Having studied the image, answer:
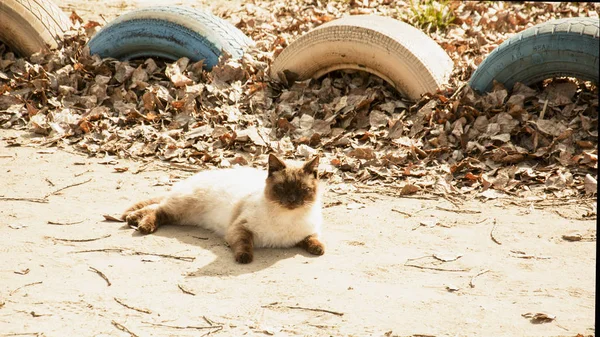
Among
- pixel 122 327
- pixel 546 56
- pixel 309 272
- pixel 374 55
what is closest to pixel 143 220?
pixel 309 272

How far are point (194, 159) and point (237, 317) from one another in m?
3.22

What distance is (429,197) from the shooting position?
6570mm

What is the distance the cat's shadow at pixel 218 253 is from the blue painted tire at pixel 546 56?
3111 millimetres

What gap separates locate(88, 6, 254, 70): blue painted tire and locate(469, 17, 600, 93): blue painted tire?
9.16 ft

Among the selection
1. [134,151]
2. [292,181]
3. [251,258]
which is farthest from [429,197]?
[134,151]

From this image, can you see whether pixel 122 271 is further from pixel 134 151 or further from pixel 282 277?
pixel 134 151

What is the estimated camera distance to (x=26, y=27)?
30.1 ft

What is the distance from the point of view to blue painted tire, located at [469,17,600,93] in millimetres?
7160

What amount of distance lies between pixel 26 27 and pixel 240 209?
4757 millimetres

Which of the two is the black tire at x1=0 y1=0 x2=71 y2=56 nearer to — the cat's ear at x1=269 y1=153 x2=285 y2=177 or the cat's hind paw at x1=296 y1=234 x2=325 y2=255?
the cat's ear at x1=269 y1=153 x2=285 y2=177

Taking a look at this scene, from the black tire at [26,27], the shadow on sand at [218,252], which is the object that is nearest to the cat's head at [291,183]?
the shadow on sand at [218,252]

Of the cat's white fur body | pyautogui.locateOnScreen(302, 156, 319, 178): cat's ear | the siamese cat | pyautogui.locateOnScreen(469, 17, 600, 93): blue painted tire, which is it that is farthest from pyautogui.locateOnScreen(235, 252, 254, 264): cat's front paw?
pyautogui.locateOnScreen(469, 17, 600, 93): blue painted tire

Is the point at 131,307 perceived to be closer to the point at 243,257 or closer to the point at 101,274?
the point at 101,274

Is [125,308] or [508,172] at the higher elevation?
[508,172]
